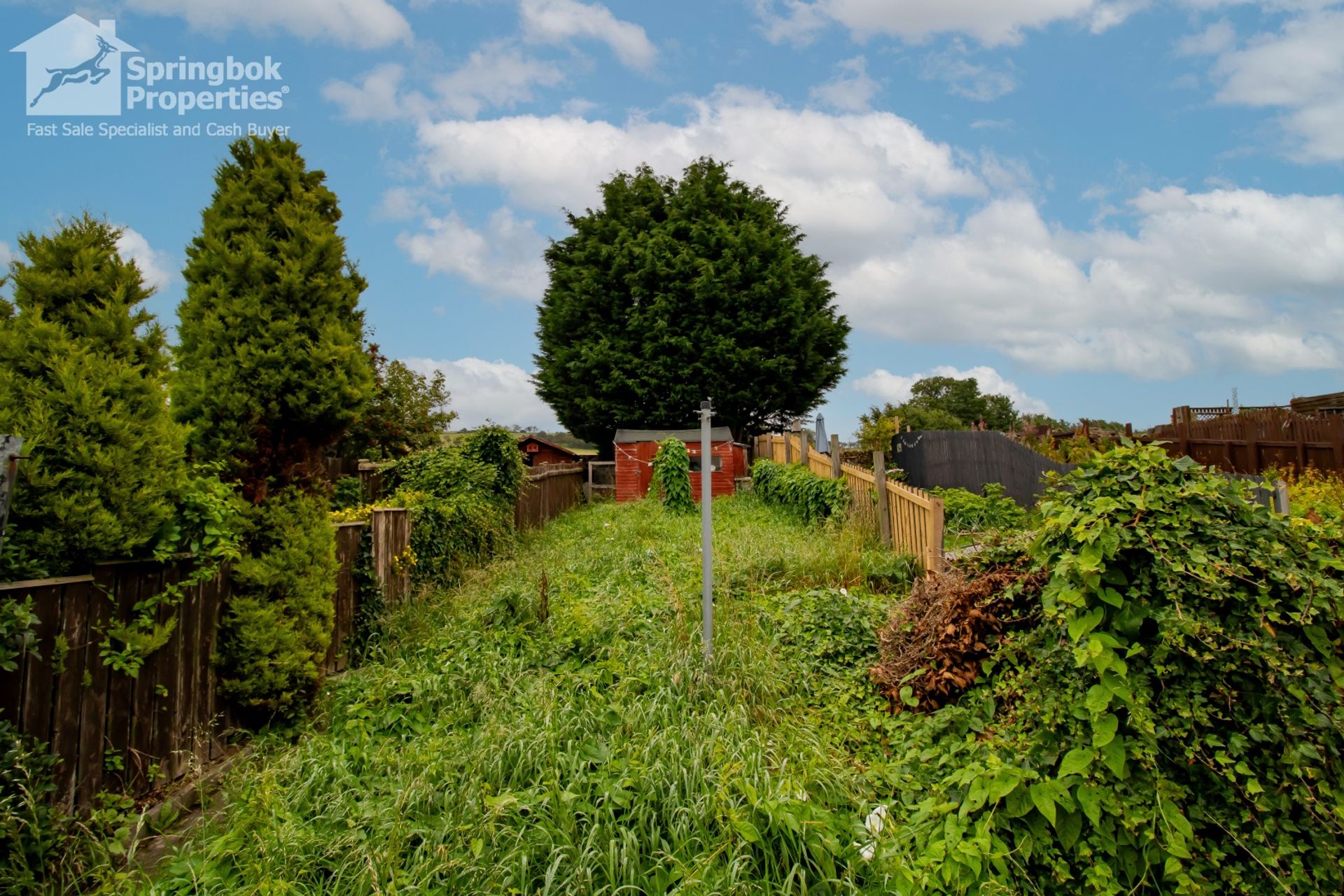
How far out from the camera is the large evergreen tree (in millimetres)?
23203

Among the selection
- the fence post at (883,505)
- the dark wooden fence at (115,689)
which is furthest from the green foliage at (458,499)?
the fence post at (883,505)

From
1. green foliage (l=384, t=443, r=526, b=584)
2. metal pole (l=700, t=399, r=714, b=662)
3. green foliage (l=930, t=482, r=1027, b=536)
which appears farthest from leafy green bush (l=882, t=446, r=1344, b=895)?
green foliage (l=384, t=443, r=526, b=584)

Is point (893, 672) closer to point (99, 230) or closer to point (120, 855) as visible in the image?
point (120, 855)

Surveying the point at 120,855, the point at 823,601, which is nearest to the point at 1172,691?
the point at 823,601

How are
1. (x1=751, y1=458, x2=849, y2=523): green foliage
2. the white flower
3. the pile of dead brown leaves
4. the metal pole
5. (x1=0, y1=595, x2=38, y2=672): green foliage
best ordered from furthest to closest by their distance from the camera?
(x1=751, y1=458, x2=849, y2=523): green foliage
the metal pole
the pile of dead brown leaves
the white flower
(x1=0, y1=595, x2=38, y2=672): green foliage

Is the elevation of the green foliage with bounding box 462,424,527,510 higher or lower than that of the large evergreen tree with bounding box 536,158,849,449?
lower

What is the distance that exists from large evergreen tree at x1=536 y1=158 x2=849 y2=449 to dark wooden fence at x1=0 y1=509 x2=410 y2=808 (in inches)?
765

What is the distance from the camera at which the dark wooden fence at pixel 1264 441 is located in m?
12.8

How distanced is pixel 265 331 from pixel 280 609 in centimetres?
176

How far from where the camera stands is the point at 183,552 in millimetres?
3855

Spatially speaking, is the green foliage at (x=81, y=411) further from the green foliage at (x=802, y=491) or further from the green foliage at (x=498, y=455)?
the green foliage at (x=802, y=491)

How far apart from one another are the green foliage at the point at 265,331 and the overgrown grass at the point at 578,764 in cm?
176

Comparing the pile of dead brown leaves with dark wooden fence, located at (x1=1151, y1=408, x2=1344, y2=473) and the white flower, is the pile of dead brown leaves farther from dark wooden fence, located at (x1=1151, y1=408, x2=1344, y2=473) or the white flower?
dark wooden fence, located at (x1=1151, y1=408, x2=1344, y2=473)

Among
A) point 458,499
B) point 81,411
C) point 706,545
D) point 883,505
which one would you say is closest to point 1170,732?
point 706,545
